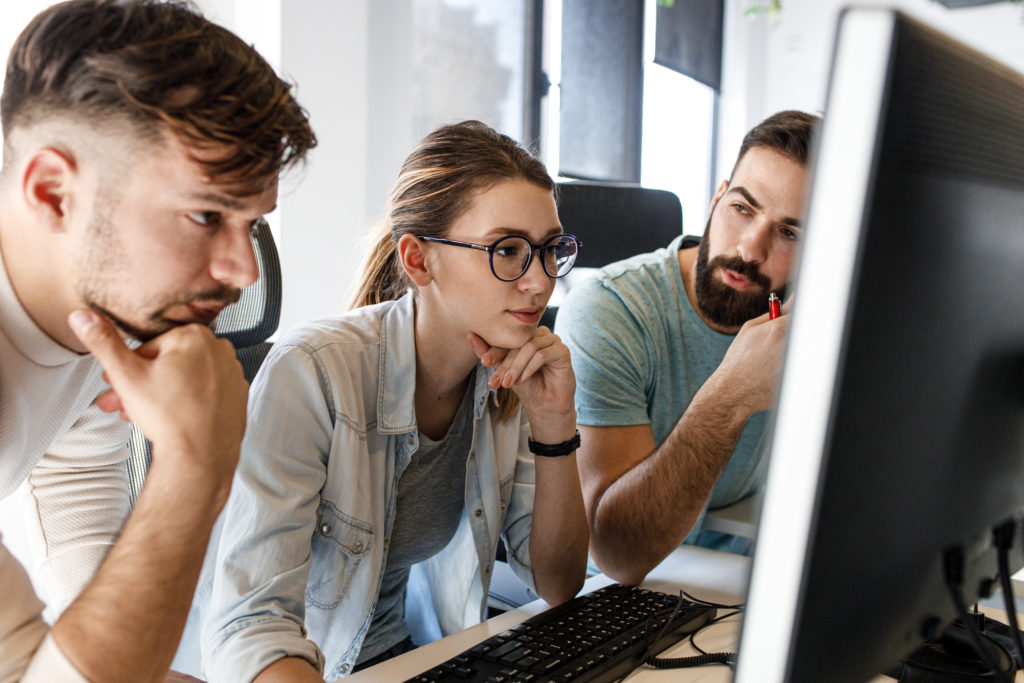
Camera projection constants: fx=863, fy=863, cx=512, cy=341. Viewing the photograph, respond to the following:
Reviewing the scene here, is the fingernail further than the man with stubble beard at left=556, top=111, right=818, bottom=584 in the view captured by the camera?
No

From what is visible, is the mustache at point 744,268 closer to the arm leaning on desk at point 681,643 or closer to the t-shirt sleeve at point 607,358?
the t-shirt sleeve at point 607,358

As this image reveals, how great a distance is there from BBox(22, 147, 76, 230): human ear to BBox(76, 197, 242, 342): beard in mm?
30

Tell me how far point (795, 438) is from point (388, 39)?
2.70m

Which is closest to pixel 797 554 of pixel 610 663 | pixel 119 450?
pixel 610 663

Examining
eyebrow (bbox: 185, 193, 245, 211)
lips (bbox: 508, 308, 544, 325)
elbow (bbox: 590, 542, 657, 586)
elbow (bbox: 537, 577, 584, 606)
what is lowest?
elbow (bbox: 537, 577, 584, 606)

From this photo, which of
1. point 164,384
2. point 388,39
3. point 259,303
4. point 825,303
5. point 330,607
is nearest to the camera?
→ point 825,303

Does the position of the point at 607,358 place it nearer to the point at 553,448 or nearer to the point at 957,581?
the point at 553,448

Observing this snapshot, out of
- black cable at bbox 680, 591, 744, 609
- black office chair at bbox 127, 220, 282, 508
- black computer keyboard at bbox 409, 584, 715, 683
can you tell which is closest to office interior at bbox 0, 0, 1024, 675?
black office chair at bbox 127, 220, 282, 508

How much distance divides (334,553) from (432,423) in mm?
274

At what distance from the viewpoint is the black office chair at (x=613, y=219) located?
1758 mm

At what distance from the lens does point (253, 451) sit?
99 cm

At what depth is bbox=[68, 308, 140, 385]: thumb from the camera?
737 millimetres

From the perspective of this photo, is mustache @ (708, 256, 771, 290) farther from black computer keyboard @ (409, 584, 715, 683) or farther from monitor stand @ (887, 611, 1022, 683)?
monitor stand @ (887, 611, 1022, 683)

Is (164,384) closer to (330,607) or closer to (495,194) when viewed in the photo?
(330,607)
